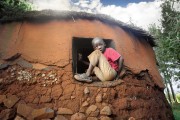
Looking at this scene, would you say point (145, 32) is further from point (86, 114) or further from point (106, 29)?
point (86, 114)

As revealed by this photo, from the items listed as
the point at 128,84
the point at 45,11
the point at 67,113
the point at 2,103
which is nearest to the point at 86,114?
the point at 67,113

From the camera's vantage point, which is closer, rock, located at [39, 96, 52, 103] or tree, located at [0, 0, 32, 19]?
rock, located at [39, 96, 52, 103]

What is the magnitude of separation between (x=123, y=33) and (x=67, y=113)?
2818 mm

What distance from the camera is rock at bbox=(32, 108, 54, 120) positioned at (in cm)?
498

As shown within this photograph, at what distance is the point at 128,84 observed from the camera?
236 inches

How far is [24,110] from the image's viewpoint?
5.06 meters

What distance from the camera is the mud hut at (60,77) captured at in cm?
525

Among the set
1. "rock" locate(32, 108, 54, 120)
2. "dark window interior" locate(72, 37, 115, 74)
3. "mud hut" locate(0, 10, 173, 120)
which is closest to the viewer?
"rock" locate(32, 108, 54, 120)

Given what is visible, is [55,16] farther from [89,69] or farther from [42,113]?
[42,113]

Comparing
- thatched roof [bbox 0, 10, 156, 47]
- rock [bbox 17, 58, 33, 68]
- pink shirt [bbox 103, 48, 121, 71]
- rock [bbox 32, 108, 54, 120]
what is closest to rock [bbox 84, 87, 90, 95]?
rock [bbox 32, 108, 54, 120]

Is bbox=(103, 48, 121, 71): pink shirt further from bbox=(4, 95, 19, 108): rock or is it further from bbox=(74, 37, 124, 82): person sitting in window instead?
bbox=(4, 95, 19, 108): rock

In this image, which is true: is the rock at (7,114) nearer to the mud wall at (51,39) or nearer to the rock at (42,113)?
the rock at (42,113)

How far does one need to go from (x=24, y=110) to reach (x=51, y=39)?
68.0 inches

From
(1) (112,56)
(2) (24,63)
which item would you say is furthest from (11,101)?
(1) (112,56)
